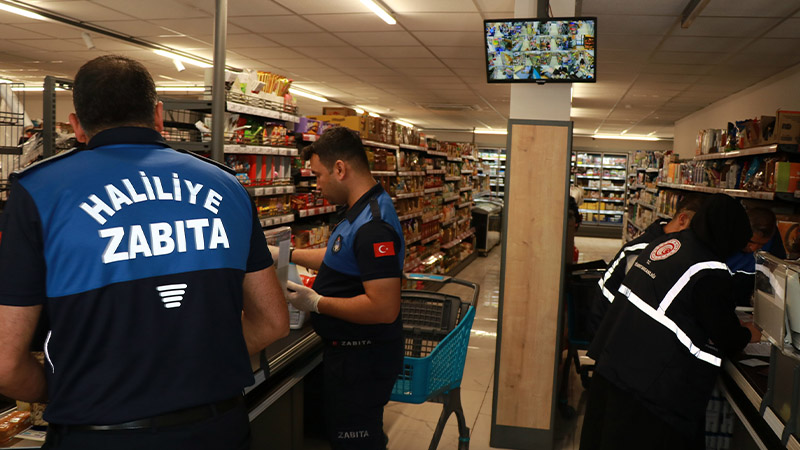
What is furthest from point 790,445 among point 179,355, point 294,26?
point 294,26

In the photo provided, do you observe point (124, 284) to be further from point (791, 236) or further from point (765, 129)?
point (765, 129)

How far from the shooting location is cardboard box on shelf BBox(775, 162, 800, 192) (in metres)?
4.89

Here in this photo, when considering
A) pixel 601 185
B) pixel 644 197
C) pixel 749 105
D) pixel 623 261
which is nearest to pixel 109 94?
pixel 623 261

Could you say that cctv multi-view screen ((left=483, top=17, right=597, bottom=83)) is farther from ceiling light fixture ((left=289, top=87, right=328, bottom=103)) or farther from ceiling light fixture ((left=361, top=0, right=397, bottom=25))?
ceiling light fixture ((left=289, top=87, right=328, bottom=103))

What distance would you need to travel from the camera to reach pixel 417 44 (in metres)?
7.63

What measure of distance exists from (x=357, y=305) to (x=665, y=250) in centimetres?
142

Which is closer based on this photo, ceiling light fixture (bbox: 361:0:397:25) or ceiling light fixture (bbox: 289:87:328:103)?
ceiling light fixture (bbox: 361:0:397:25)

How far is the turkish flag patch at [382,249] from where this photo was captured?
2.28 metres

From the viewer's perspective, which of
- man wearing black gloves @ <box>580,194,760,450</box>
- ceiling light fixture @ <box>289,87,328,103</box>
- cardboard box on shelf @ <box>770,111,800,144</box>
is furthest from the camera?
ceiling light fixture @ <box>289,87,328,103</box>

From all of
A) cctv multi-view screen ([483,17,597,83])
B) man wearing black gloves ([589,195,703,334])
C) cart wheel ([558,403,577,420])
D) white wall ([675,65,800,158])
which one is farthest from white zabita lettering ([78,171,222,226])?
white wall ([675,65,800,158])

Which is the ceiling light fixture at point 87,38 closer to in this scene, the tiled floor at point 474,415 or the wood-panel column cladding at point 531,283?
the tiled floor at point 474,415

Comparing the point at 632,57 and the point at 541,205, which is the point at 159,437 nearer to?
the point at 541,205

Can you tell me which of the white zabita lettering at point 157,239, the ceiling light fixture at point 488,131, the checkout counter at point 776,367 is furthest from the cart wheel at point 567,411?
the ceiling light fixture at point 488,131

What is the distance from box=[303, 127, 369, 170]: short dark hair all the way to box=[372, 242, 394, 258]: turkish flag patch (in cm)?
42
